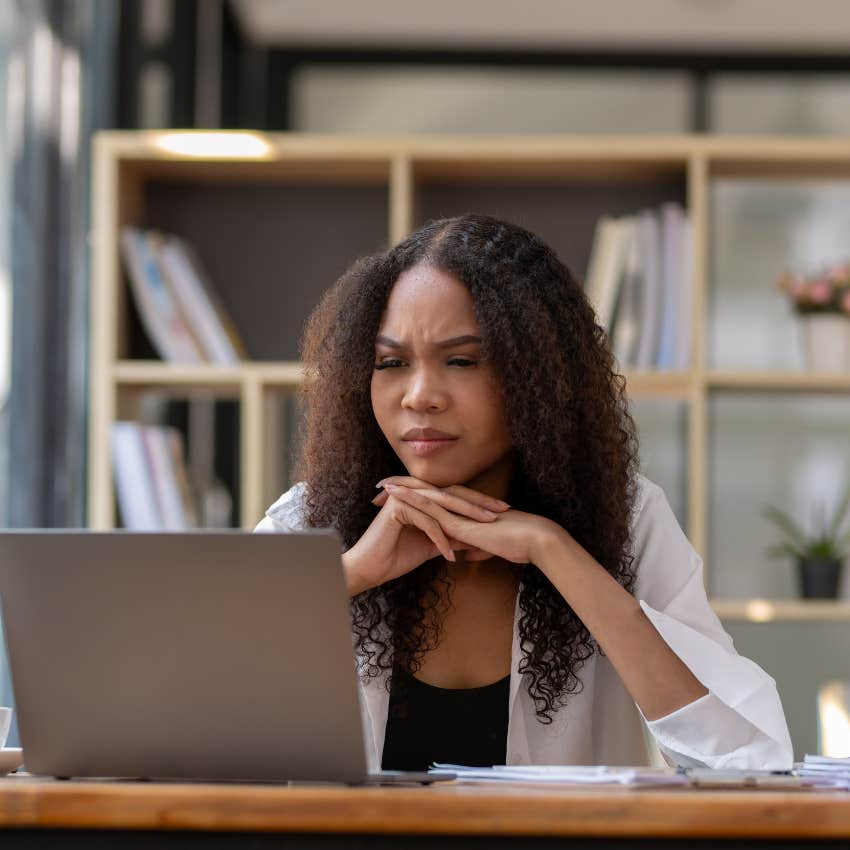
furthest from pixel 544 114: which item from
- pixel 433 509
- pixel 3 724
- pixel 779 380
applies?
pixel 3 724

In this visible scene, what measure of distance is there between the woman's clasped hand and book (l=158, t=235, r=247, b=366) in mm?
1430

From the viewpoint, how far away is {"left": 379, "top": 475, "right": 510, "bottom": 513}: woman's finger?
154 centimetres

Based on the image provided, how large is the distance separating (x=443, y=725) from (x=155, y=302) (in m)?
1.58

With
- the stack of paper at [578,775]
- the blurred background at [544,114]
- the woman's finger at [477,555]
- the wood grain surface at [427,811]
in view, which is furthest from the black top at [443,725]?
the blurred background at [544,114]

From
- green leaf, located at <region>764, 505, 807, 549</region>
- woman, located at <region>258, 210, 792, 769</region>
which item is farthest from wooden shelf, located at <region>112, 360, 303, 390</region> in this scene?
green leaf, located at <region>764, 505, 807, 549</region>

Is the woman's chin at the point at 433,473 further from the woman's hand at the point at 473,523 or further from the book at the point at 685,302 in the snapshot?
the book at the point at 685,302

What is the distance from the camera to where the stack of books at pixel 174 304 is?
9.63 feet

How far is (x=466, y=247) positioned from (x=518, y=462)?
0.27m

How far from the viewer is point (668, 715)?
1.44 m

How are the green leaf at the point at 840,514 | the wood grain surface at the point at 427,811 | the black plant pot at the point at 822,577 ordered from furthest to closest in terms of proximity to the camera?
the green leaf at the point at 840,514 < the black plant pot at the point at 822,577 < the wood grain surface at the point at 427,811

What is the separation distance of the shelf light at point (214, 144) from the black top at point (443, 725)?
162cm

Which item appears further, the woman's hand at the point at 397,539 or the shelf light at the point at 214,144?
the shelf light at the point at 214,144

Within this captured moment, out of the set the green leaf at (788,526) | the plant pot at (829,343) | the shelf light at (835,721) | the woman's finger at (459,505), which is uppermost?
the plant pot at (829,343)

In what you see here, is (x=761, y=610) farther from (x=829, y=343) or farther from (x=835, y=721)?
(x=829, y=343)
